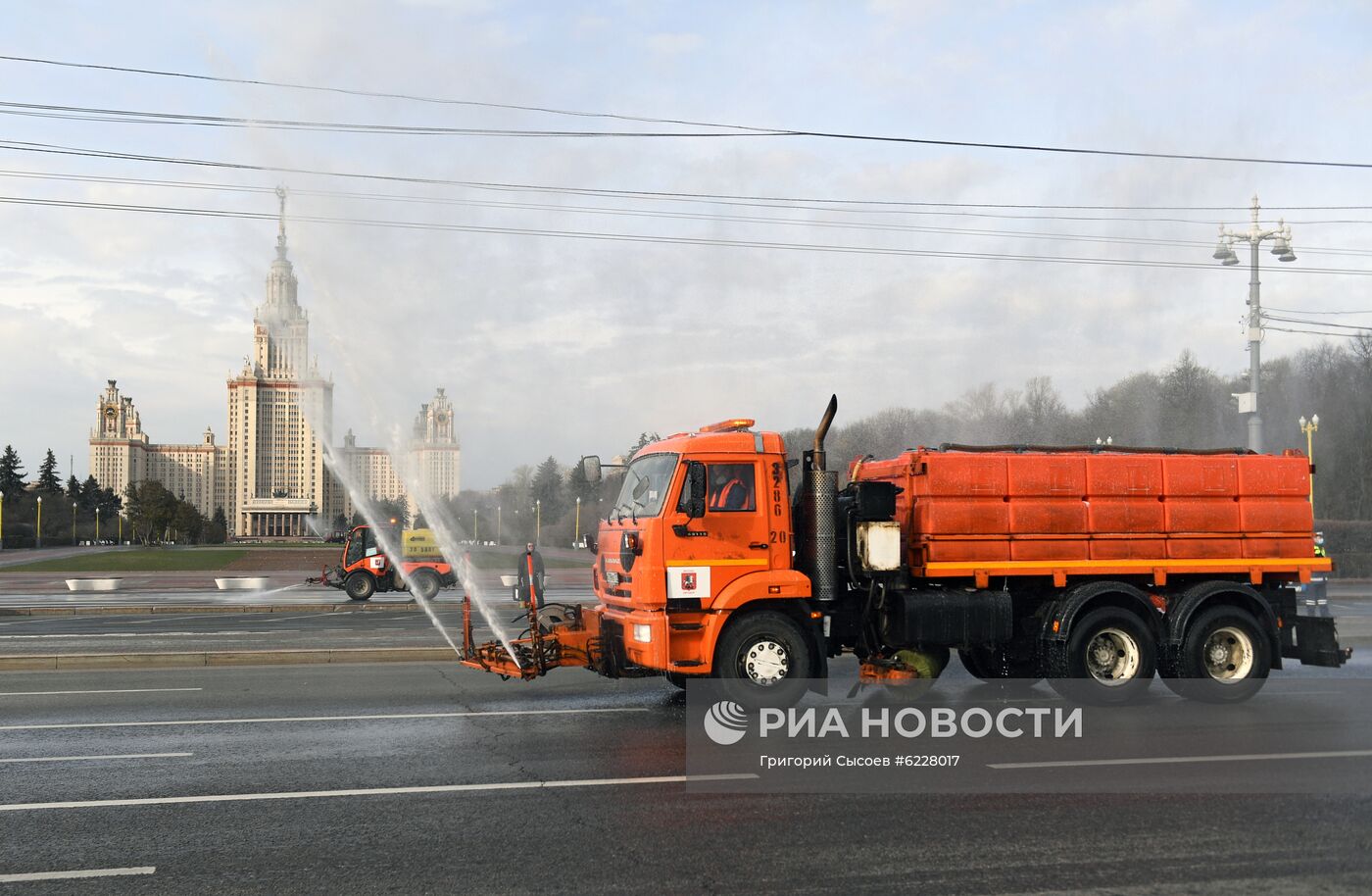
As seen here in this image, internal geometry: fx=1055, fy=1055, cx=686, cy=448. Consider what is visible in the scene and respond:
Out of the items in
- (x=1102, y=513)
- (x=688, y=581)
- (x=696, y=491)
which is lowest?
(x=688, y=581)

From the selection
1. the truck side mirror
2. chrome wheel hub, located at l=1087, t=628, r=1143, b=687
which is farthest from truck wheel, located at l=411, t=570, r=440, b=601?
chrome wheel hub, located at l=1087, t=628, r=1143, b=687

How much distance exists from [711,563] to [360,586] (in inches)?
898

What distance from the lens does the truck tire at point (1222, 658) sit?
37.5 feet

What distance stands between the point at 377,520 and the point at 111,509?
137245mm

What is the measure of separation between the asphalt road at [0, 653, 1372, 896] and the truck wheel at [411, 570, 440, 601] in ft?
70.4

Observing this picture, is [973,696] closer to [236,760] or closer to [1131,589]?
[1131,589]

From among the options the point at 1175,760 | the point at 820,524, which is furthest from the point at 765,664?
the point at 1175,760

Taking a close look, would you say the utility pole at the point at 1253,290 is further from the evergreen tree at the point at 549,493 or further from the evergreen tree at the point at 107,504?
the evergreen tree at the point at 107,504

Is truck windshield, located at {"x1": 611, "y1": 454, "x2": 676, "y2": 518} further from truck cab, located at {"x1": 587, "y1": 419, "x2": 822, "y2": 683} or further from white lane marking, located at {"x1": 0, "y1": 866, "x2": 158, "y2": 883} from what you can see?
white lane marking, located at {"x1": 0, "y1": 866, "x2": 158, "y2": 883}

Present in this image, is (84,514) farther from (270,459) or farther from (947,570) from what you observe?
(947,570)

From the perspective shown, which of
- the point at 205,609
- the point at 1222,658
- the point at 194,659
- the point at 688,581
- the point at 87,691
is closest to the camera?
the point at 688,581

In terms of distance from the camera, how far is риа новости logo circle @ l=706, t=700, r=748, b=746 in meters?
9.44

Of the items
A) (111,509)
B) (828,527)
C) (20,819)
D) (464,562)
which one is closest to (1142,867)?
(828,527)

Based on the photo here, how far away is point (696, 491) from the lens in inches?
397
